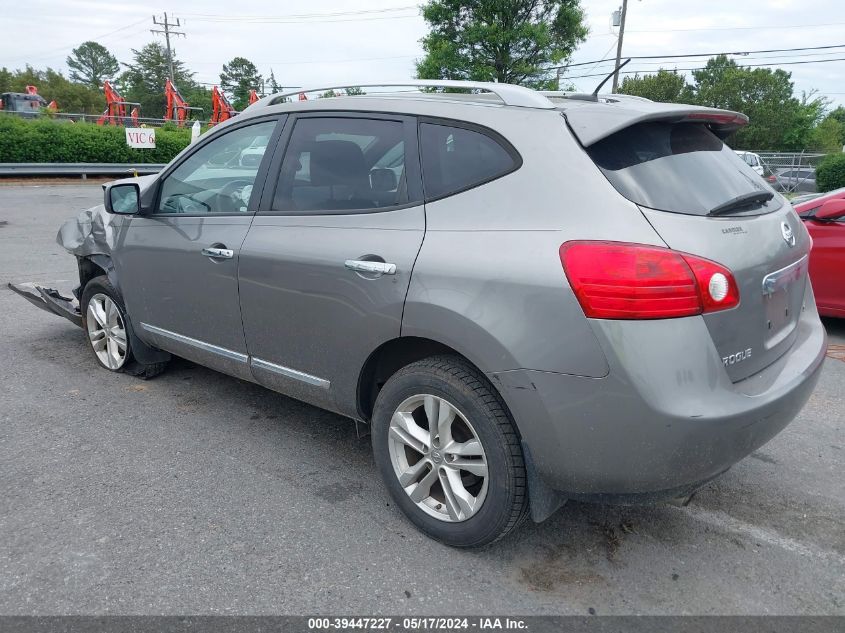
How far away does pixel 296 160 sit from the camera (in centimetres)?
327

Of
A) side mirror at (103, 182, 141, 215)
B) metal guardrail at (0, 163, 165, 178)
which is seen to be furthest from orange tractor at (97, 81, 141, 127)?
side mirror at (103, 182, 141, 215)

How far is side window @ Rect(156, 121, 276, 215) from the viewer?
137 inches

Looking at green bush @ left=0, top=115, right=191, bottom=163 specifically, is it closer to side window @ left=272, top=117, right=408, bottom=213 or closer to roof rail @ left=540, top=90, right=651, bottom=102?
side window @ left=272, top=117, right=408, bottom=213

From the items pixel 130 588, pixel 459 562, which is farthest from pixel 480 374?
pixel 130 588

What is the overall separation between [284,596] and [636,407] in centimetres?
142

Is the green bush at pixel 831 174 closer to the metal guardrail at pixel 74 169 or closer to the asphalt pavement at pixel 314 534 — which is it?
the asphalt pavement at pixel 314 534

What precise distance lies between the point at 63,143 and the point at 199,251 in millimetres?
25382

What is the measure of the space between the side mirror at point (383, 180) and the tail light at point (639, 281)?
0.94 metres

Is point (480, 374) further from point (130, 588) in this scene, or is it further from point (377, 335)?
point (130, 588)

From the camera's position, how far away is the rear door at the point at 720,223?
227 centimetres

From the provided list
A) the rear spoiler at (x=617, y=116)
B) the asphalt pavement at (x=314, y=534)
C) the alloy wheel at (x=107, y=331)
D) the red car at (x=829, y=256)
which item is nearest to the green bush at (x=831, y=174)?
the red car at (x=829, y=256)

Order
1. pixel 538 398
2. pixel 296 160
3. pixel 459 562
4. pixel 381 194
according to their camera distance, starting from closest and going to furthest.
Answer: pixel 538 398 → pixel 459 562 → pixel 381 194 → pixel 296 160

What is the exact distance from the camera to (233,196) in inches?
140

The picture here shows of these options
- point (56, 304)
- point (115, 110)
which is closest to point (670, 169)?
point (56, 304)
